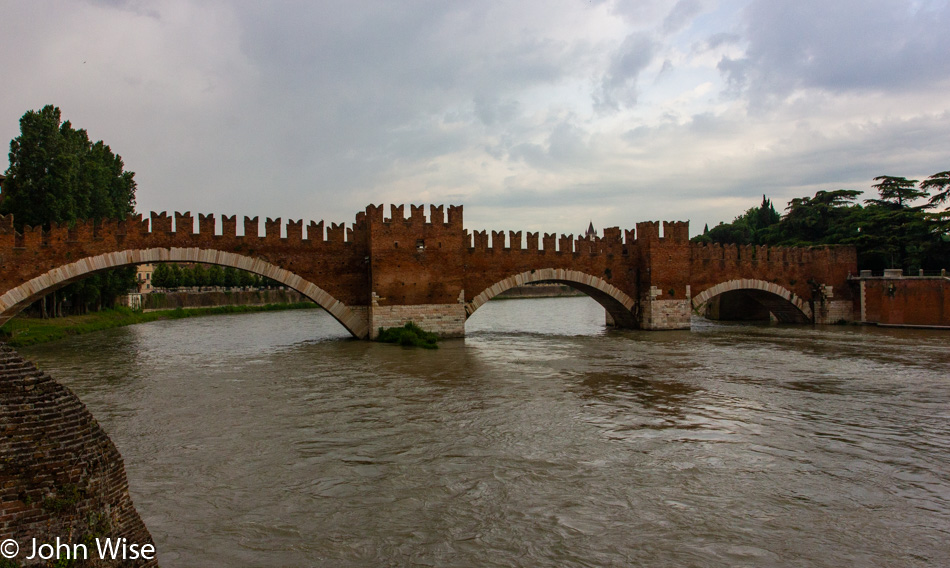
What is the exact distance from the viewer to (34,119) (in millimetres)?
23922

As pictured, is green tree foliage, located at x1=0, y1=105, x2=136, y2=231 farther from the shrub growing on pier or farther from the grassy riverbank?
the shrub growing on pier

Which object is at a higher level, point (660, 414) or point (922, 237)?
point (922, 237)

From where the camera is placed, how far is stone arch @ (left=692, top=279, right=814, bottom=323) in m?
24.7

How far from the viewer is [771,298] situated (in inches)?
1077

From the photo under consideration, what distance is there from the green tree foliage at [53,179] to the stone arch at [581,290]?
43.8 feet

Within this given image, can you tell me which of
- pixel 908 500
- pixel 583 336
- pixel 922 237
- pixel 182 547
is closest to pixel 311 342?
pixel 583 336

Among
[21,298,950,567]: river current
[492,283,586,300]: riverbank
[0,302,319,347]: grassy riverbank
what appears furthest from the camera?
[492,283,586,300]: riverbank

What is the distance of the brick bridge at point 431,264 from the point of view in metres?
17.3

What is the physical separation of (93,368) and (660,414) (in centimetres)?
1327

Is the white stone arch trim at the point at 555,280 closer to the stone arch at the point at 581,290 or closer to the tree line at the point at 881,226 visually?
the stone arch at the point at 581,290

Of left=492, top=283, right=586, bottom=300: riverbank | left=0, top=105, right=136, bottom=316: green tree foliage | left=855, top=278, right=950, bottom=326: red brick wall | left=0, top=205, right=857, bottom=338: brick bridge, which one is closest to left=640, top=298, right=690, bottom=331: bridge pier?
left=0, top=205, right=857, bottom=338: brick bridge

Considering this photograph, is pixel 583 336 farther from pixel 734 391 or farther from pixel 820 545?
pixel 820 545

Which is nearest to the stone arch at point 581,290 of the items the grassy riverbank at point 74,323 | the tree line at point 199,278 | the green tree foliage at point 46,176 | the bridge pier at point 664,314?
the bridge pier at point 664,314

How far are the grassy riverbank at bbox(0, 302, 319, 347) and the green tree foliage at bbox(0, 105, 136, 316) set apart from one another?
1.19 meters
